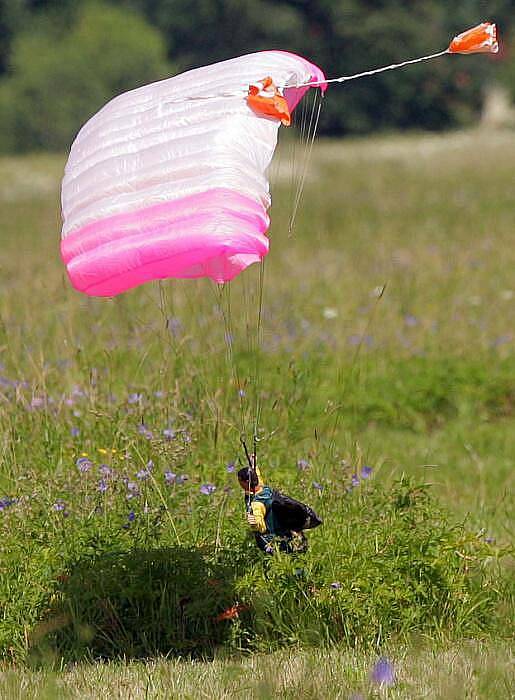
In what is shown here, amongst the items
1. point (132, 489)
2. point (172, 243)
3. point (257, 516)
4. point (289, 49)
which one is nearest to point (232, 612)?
point (257, 516)

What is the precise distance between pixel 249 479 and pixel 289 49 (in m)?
48.3

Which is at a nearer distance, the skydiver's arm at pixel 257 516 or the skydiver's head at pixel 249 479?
the skydiver's arm at pixel 257 516

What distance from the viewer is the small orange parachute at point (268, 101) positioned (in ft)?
13.1

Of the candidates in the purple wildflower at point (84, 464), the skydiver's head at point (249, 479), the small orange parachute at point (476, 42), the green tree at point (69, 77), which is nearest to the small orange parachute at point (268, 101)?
the small orange parachute at point (476, 42)

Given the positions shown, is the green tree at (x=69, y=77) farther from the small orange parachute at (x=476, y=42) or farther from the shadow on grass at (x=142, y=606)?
the small orange parachute at (x=476, y=42)

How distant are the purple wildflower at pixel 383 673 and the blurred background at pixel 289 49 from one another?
47.7m

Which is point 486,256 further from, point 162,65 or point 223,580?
point 162,65

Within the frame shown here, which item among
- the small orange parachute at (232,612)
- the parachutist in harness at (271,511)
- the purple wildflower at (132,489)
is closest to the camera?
the parachutist in harness at (271,511)

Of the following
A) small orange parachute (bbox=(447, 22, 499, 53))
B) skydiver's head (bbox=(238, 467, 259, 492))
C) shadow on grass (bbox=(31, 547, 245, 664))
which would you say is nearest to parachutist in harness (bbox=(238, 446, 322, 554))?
skydiver's head (bbox=(238, 467, 259, 492))

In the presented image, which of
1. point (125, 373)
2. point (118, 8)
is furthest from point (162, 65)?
point (125, 373)

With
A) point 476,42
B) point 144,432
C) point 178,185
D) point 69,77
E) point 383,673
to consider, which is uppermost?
point 69,77

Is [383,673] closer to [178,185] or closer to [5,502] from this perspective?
[178,185]

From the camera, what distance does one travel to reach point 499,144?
1253 inches

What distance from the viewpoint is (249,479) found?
432 centimetres
